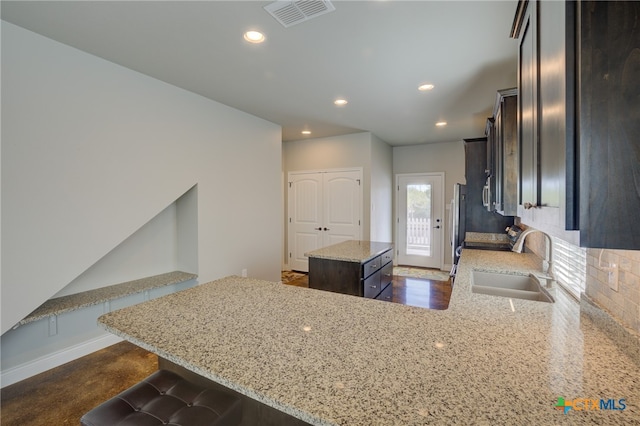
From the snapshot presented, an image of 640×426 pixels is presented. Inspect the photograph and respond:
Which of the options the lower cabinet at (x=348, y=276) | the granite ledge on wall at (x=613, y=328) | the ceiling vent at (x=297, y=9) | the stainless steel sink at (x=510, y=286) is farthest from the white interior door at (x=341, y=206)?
the granite ledge on wall at (x=613, y=328)

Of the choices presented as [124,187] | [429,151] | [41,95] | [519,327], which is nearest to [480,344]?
[519,327]

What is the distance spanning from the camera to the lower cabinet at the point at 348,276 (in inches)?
113

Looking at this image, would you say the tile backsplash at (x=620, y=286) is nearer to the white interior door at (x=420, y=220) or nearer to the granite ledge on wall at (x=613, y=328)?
the granite ledge on wall at (x=613, y=328)

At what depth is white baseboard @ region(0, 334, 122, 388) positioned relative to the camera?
2.28m

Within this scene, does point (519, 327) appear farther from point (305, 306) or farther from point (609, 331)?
point (305, 306)

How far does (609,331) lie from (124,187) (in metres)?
3.42

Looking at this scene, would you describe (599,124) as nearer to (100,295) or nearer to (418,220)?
(100,295)

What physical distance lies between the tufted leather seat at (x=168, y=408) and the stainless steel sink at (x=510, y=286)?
5.55ft

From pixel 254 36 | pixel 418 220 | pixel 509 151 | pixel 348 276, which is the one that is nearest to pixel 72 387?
pixel 348 276

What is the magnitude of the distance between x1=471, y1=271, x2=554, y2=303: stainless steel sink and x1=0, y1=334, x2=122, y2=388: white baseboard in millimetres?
3352

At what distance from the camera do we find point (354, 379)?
83 cm

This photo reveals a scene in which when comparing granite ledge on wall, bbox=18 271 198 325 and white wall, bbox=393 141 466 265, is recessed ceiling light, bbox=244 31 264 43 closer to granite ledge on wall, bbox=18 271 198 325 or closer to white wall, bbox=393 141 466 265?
granite ledge on wall, bbox=18 271 198 325

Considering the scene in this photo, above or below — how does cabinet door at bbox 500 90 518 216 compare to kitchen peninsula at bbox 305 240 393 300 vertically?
above

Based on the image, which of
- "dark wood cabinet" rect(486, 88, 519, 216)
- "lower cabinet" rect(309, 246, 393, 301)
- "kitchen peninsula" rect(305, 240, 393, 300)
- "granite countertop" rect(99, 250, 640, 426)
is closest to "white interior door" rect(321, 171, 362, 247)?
"kitchen peninsula" rect(305, 240, 393, 300)
